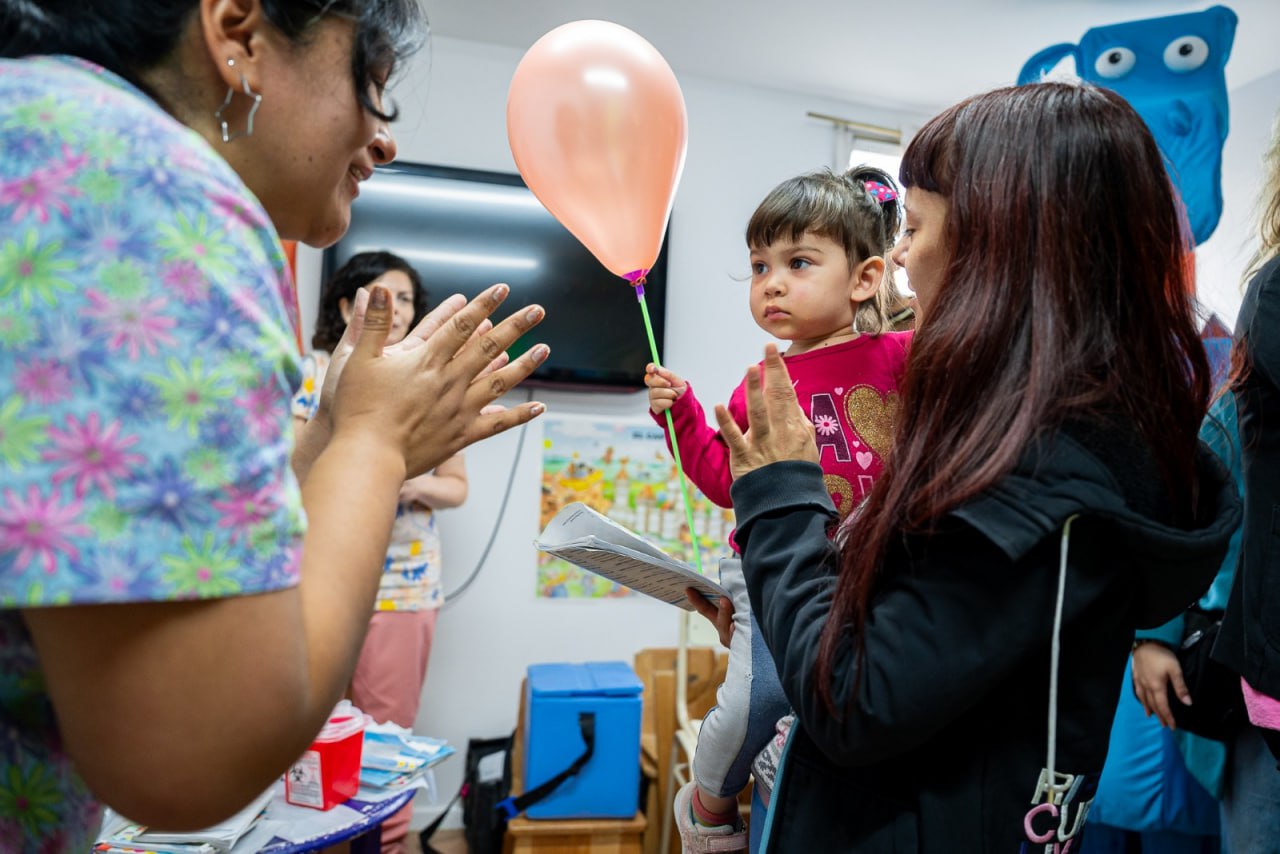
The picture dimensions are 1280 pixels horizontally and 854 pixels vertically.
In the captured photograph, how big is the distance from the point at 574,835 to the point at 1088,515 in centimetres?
216

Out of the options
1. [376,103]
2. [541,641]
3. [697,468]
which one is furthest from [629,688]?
[376,103]

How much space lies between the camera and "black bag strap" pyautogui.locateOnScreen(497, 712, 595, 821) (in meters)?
2.46

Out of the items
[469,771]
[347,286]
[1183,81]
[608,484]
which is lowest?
[469,771]

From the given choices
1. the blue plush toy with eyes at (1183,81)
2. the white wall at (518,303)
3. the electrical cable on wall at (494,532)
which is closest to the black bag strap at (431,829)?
the white wall at (518,303)

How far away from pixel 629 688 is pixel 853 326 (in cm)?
139

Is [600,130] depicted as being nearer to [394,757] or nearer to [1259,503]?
[1259,503]

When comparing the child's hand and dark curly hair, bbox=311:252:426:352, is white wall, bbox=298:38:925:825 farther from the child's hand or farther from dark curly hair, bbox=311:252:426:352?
the child's hand

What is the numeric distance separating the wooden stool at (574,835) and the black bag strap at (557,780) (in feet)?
0.13

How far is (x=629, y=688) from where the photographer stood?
2566mm

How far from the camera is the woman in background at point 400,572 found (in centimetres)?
255

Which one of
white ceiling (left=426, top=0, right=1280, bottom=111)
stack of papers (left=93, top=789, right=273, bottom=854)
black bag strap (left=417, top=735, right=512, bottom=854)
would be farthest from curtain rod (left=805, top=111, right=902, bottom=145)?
stack of papers (left=93, top=789, right=273, bottom=854)

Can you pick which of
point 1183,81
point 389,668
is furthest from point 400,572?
point 1183,81

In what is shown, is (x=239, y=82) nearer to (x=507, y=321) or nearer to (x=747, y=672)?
(x=507, y=321)

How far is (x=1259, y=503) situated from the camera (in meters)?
1.18
